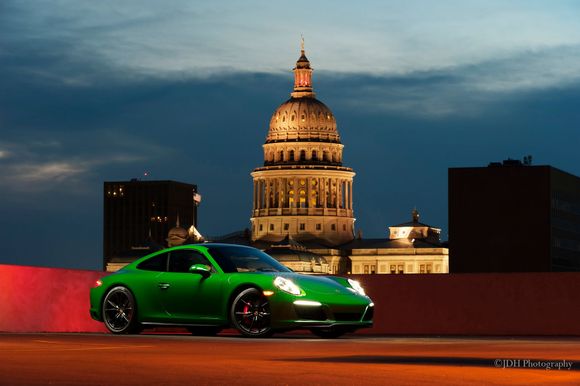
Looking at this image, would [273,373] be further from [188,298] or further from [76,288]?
[76,288]

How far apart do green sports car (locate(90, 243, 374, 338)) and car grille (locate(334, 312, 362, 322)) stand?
14mm

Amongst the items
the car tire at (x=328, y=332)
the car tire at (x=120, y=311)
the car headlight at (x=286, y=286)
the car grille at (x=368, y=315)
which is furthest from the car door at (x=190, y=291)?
the car grille at (x=368, y=315)

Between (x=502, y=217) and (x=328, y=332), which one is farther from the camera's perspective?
(x=502, y=217)

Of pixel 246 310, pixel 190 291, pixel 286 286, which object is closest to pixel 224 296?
pixel 246 310

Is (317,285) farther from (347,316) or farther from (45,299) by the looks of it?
(45,299)

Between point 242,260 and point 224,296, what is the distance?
1.01 m

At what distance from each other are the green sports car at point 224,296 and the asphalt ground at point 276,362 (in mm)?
469

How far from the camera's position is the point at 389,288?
29.9 metres

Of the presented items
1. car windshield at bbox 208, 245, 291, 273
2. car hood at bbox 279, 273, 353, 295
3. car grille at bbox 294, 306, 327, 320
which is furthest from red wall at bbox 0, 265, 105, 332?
car grille at bbox 294, 306, 327, 320

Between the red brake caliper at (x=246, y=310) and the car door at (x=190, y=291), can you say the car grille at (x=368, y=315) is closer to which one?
the red brake caliper at (x=246, y=310)

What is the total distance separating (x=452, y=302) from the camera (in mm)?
29500

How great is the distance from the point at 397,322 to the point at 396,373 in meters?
14.4

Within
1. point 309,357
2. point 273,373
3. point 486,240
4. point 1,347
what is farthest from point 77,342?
point 486,240

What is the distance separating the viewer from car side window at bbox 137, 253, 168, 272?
23978 mm
